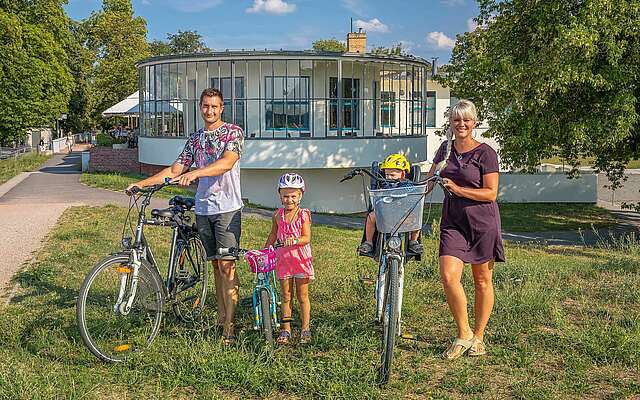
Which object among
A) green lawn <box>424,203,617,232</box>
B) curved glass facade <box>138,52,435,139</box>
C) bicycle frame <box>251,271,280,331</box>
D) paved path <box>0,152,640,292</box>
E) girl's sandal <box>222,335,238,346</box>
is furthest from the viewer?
curved glass facade <box>138,52,435,139</box>

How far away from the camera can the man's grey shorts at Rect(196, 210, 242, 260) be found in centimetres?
566

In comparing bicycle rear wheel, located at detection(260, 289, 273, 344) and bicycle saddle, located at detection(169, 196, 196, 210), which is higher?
bicycle saddle, located at detection(169, 196, 196, 210)

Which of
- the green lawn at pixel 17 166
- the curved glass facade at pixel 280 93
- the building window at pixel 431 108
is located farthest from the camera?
the building window at pixel 431 108

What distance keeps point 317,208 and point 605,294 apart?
62.5 ft

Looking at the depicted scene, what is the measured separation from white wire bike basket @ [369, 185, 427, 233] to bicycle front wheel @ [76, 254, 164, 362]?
1.76 m

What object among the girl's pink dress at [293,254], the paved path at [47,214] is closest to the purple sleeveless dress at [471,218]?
the girl's pink dress at [293,254]

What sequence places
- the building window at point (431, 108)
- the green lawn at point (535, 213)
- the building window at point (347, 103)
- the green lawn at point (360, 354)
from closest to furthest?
the green lawn at point (360, 354) → the green lawn at point (535, 213) → the building window at point (347, 103) → the building window at point (431, 108)

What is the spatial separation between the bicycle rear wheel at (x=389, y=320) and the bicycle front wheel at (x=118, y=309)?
1739 millimetres

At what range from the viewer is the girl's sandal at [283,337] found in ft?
18.1

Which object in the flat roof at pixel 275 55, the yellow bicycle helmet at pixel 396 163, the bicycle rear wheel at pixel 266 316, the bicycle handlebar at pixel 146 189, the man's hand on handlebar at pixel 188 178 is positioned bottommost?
the bicycle rear wheel at pixel 266 316

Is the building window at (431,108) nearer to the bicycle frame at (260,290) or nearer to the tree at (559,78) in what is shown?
the tree at (559,78)

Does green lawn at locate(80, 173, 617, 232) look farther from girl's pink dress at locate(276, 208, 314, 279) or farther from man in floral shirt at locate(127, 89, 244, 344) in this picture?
girl's pink dress at locate(276, 208, 314, 279)

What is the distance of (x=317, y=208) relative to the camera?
25688 millimetres

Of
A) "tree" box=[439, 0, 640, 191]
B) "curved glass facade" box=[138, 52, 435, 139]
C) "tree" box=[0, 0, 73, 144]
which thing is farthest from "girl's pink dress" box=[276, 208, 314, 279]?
"tree" box=[0, 0, 73, 144]
